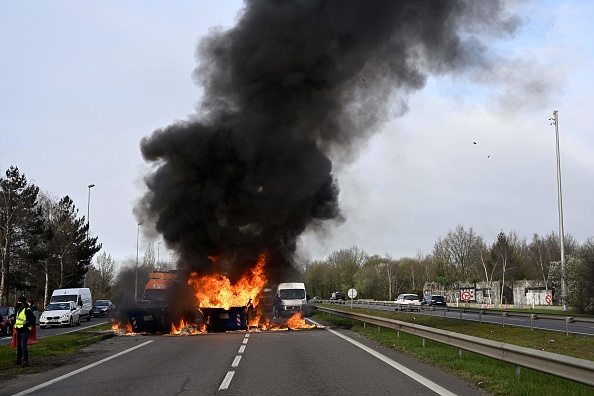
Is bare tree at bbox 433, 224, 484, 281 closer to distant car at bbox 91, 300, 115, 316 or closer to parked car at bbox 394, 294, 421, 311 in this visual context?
parked car at bbox 394, 294, 421, 311

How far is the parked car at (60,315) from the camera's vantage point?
3466cm

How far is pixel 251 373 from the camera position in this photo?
441 inches

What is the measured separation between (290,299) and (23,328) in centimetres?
2424

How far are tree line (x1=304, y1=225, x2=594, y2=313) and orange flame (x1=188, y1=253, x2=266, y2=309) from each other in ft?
123

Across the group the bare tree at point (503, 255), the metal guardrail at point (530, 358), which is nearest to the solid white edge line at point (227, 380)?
the metal guardrail at point (530, 358)

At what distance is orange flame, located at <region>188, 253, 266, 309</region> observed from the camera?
26.2m

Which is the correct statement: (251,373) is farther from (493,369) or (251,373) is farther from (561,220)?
(561,220)

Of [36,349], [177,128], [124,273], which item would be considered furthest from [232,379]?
[124,273]

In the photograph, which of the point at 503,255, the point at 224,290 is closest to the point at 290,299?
the point at 224,290

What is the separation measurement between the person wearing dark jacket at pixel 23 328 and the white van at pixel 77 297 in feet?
85.1

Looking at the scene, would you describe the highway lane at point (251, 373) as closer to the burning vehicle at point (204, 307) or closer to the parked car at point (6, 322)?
the burning vehicle at point (204, 307)

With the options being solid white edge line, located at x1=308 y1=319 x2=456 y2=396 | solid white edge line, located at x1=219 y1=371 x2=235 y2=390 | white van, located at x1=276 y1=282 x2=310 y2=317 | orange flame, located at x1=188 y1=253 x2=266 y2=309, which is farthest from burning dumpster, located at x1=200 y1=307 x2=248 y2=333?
solid white edge line, located at x1=219 y1=371 x2=235 y2=390

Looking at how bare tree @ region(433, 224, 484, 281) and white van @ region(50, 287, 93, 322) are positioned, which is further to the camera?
bare tree @ region(433, 224, 484, 281)

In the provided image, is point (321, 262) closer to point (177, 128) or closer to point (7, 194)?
point (7, 194)
